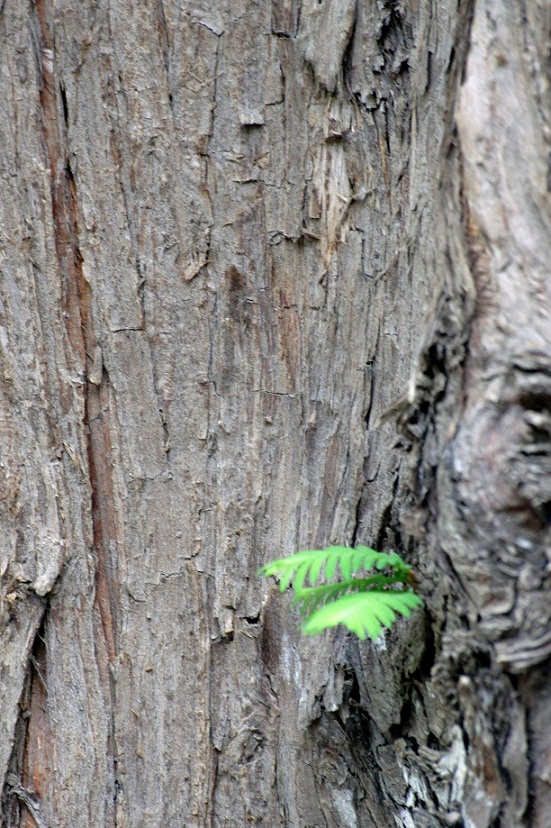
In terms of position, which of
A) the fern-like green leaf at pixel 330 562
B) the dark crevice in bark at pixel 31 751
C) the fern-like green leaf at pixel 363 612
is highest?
the fern-like green leaf at pixel 330 562

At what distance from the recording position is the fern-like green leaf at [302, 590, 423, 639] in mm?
1236

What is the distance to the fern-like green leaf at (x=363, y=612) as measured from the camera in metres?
1.24

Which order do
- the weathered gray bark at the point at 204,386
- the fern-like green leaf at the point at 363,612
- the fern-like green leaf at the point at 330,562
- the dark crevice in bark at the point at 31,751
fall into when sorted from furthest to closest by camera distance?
the dark crevice in bark at the point at 31,751
the weathered gray bark at the point at 204,386
the fern-like green leaf at the point at 330,562
the fern-like green leaf at the point at 363,612

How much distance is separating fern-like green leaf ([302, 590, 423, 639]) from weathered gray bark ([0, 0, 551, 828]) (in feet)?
0.74

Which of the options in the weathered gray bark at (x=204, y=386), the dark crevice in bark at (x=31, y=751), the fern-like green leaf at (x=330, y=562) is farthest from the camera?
the dark crevice in bark at (x=31, y=751)

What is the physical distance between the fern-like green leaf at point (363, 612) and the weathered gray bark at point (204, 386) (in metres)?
0.23

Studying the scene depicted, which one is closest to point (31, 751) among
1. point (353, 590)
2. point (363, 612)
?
point (353, 590)

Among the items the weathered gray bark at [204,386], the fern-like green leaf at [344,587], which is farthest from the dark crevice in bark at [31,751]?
the fern-like green leaf at [344,587]

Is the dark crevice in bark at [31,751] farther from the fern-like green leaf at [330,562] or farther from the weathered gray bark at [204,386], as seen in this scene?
the fern-like green leaf at [330,562]

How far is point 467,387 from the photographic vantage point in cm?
133

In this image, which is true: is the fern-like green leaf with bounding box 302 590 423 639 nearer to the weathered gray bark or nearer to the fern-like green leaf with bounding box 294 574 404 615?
the fern-like green leaf with bounding box 294 574 404 615

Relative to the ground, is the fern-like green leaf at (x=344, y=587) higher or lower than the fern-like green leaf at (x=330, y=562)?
lower

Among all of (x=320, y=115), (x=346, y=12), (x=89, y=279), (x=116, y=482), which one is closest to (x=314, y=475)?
(x=116, y=482)

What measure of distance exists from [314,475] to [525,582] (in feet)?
2.13
